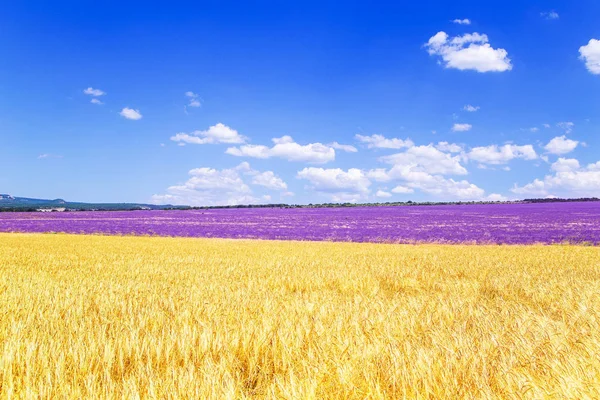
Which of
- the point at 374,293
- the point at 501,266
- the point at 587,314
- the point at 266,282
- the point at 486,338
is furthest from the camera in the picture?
the point at 501,266

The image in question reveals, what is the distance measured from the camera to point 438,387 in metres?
3.12

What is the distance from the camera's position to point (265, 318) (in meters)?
5.35

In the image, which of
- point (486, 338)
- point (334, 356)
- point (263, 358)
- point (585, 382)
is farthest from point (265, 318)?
point (585, 382)

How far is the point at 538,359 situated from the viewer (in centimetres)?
→ 385

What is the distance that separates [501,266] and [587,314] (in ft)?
25.6

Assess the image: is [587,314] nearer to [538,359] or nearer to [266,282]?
[538,359]

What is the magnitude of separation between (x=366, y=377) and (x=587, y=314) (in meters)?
4.54

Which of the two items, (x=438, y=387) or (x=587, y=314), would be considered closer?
(x=438, y=387)

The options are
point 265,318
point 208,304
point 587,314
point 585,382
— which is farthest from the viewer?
point 208,304

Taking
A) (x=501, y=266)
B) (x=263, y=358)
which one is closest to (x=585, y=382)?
(x=263, y=358)

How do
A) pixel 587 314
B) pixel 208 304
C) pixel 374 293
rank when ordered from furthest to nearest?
pixel 374 293 → pixel 208 304 → pixel 587 314

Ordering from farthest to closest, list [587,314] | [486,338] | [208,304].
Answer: [208,304], [587,314], [486,338]

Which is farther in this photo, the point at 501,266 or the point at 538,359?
the point at 501,266

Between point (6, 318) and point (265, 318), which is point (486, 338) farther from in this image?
point (6, 318)
